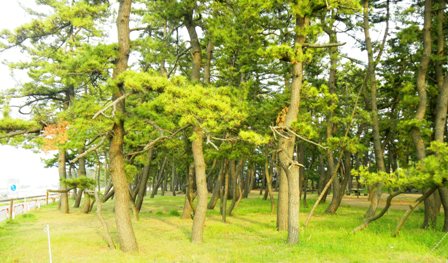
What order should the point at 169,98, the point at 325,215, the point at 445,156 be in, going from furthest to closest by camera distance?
the point at 325,215
the point at 169,98
the point at 445,156

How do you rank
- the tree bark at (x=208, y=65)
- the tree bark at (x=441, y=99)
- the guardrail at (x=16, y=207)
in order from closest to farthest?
the tree bark at (x=441, y=99)
the tree bark at (x=208, y=65)
the guardrail at (x=16, y=207)

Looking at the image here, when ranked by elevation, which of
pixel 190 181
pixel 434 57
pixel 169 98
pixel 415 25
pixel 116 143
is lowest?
pixel 190 181

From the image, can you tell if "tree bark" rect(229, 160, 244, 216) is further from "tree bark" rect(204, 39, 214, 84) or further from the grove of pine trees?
"tree bark" rect(204, 39, 214, 84)

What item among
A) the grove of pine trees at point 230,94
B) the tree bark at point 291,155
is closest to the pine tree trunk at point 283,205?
the grove of pine trees at point 230,94

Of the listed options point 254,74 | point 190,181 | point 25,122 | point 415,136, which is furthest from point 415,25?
point 25,122

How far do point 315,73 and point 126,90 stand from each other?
45.0 feet

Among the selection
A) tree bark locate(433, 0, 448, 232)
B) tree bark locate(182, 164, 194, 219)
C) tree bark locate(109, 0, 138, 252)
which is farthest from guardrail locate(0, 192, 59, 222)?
tree bark locate(433, 0, 448, 232)

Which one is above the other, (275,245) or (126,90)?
(126,90)

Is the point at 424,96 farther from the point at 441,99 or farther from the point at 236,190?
the point at 236,190

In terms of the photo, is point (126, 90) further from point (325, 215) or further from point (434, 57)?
point (325, 215)

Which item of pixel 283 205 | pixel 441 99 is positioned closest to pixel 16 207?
pixel 283 205

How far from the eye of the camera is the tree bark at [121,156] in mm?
10195

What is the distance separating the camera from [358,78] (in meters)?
21.1

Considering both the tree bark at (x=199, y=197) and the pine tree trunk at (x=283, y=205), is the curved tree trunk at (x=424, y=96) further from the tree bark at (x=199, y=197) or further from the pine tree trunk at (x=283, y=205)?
the tree bark at (x=199, y=197)
